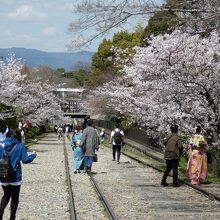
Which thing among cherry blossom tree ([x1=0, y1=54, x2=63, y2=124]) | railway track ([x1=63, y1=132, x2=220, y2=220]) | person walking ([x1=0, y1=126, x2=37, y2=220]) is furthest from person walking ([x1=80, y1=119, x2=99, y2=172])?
cherry blossom tree ([x1=0, y1=54, x2=63, y2=124])

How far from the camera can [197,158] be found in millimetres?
15672

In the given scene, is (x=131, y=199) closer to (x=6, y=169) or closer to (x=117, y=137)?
(x=6, y=169)

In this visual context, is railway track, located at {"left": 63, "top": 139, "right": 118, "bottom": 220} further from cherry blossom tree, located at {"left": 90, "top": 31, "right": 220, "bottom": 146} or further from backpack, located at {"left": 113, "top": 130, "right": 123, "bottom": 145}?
backpack, located at {"left": 113, "top": 130, "right": 123, "bottom": 145}

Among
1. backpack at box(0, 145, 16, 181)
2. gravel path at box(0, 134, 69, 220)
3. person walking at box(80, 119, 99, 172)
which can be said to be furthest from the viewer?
person walking at box(80, 119, 99, 172)

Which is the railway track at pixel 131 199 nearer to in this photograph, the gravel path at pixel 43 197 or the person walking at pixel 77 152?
the gravel path at pixel 43 197

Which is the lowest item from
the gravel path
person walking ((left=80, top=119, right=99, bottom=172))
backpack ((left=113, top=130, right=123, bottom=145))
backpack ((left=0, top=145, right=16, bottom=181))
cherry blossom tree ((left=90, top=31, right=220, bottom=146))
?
the gravel path

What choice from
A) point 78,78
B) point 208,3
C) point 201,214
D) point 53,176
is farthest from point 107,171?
point 78,78

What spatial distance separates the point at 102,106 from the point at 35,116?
27.9 ft

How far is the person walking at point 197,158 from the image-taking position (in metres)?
15.6

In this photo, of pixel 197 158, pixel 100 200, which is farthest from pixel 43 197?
pixel 197 158

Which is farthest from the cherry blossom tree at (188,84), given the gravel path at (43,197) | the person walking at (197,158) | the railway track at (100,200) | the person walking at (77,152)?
the gravel path at (43,197)

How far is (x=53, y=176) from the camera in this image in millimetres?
19125

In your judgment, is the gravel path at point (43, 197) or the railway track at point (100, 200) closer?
the railway track at point (100, 200)

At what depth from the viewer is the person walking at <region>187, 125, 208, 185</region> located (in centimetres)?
1557
